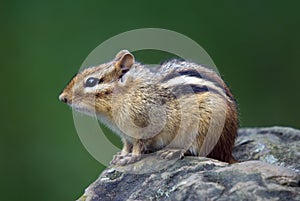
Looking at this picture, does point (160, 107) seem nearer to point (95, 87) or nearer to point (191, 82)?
point (191, 82)

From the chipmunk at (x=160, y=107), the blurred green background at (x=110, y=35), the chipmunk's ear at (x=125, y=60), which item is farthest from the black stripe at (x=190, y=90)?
the blurred green background at (x=110, y=35)

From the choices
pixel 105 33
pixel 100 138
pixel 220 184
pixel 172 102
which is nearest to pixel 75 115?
pixel 100 138

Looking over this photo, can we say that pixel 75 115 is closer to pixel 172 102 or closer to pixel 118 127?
pixel 118 127

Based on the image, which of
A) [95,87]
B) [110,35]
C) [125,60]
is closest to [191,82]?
[125,60]

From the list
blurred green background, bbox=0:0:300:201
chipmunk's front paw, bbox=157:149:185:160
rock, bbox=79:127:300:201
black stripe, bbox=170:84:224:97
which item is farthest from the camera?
blurred green background, bbox=0:0:300:201

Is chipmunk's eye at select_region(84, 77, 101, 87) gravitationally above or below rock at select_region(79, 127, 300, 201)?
above

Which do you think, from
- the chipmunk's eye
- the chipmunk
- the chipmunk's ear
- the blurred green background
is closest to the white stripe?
→ the chipmunk

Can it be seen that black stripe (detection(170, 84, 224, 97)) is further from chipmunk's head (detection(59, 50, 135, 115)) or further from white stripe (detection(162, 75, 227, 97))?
chipmunk's head (detection(59, 50, 135, 115))
